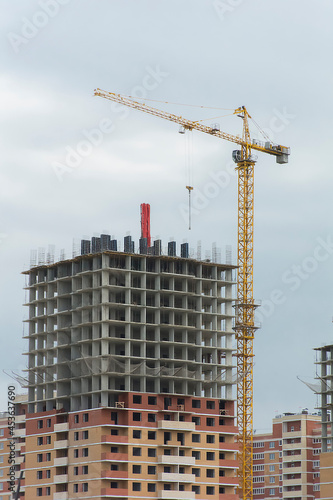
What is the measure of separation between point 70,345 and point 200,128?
45.2m

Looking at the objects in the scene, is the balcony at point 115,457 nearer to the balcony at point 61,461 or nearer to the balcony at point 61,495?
the balcony at point 61,461

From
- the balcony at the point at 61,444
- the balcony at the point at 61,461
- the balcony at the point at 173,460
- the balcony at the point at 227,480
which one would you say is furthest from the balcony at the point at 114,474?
the balcony at the point at 227,480

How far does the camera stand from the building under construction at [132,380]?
150 meters

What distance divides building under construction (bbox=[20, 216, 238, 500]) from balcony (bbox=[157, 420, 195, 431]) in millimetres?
134

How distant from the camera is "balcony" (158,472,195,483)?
14962 centimetres

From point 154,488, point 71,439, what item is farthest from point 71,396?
point 154,488

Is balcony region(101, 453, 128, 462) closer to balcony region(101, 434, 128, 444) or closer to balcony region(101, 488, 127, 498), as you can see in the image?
balcony region(101, 434, 128, 444)

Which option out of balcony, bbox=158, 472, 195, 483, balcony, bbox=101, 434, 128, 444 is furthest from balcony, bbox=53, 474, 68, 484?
balcony, bbox=158, 472, 195, 483

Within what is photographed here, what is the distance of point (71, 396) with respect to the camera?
156 meters

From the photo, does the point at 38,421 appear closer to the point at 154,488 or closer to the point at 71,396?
the point at 71,396

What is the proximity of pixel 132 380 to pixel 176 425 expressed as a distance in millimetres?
8455

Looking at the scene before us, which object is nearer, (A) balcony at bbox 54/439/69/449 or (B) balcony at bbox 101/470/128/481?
(B) balcony at bbox 101/470/128/481

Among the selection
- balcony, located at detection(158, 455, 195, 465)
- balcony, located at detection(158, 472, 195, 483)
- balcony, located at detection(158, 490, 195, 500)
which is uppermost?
balcony, located at detection(158, 455, 195, 465)

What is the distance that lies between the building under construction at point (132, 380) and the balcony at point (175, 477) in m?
0.13
